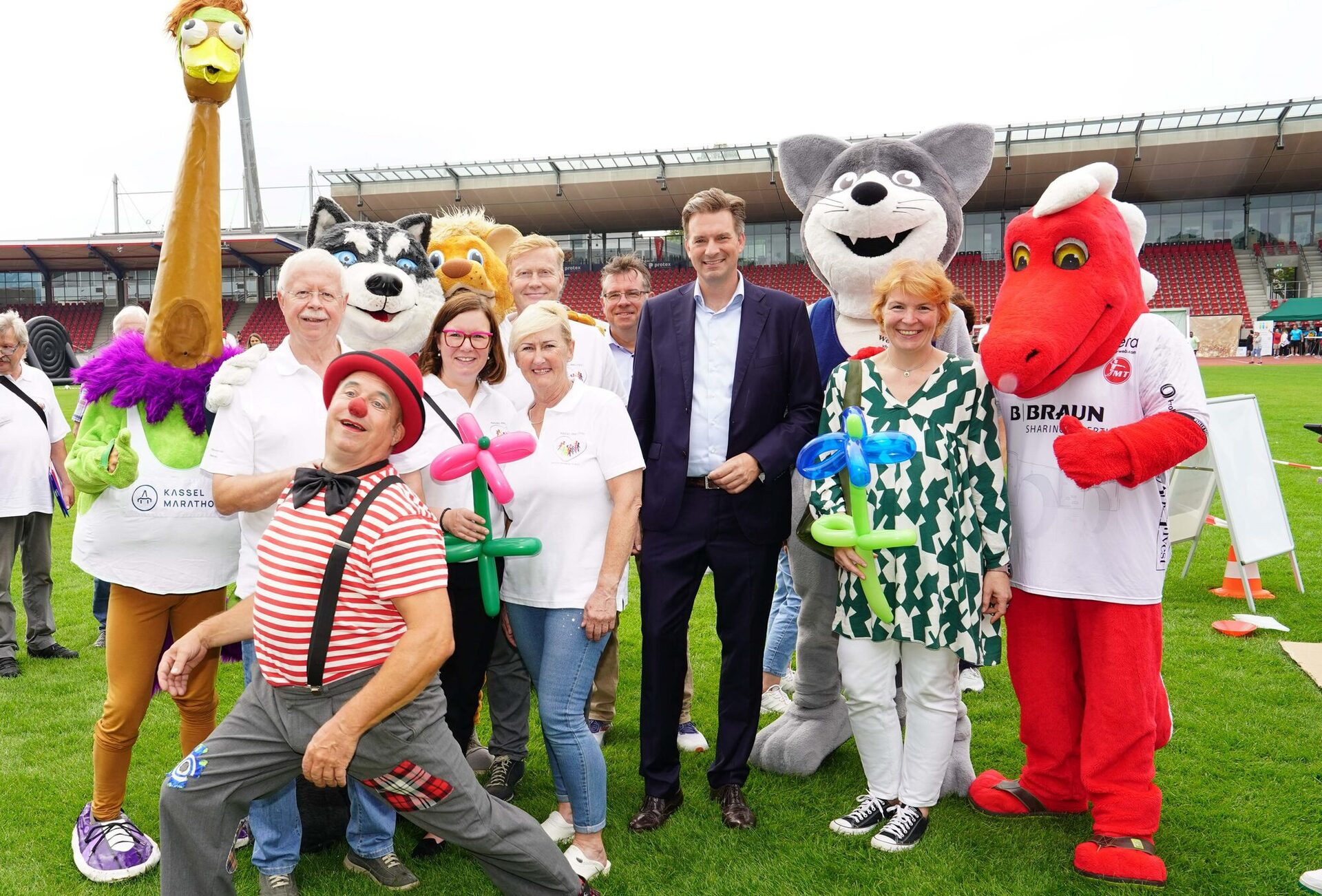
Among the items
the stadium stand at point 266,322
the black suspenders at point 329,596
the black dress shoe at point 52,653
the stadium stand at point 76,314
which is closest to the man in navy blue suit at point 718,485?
the black suspenders at point 329,596

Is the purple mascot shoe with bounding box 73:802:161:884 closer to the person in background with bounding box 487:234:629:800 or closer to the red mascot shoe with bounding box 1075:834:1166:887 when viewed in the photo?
the person in background with bounding box 487:234:629:800

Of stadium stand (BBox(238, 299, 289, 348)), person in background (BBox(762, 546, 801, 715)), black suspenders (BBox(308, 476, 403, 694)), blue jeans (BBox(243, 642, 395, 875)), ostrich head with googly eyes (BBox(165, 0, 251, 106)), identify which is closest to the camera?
black suspenders (BBox(308, 476, 403, 694))

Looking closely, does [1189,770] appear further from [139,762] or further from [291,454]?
[139,762]

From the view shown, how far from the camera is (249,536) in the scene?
2.83m

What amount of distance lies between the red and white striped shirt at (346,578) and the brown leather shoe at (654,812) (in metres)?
1.50

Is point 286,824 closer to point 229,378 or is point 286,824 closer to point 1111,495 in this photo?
point 229,378

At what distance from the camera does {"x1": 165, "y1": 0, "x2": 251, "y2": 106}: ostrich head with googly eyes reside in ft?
9.84

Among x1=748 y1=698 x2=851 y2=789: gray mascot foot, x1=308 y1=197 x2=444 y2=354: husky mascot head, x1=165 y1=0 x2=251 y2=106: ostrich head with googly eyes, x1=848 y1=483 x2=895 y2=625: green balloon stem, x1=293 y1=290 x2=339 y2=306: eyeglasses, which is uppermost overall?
x1=165 y1=0 x2=251 y2=106: ostrich head with googly eyes

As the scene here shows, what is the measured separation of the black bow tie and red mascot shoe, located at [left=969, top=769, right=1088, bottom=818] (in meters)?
2.60

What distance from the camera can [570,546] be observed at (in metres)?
2.94

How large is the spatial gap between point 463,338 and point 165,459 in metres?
1.09

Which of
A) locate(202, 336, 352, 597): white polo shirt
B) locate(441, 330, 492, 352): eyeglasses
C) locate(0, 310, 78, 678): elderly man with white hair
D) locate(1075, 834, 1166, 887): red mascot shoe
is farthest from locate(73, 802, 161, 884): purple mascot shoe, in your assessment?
locate(1075, 834, 1166, 887): red mascot shoe

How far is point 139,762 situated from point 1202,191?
3917cm

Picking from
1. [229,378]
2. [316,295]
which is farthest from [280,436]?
[316,295]
